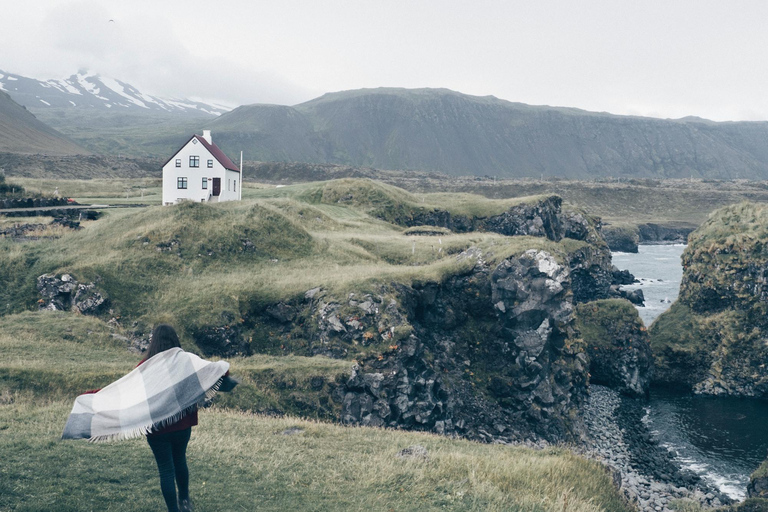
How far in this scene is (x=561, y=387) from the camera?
38719 mm

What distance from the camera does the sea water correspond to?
113 feet

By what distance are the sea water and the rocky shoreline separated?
123 cm

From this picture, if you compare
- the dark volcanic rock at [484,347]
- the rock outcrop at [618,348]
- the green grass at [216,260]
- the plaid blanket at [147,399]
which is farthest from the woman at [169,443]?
the rock outcrop at [618,348]

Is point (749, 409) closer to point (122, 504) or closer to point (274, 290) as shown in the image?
point (274, 290)

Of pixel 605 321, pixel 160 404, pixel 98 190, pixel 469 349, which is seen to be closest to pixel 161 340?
pixel 160 404

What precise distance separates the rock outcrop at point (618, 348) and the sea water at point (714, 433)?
238cm

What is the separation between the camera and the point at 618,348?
49906 mm

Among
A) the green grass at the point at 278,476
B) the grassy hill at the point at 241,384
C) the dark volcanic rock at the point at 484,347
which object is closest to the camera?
the green grass at the point at 278,476

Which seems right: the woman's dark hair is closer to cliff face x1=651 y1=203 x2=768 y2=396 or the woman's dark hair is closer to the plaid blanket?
the plaid blanket

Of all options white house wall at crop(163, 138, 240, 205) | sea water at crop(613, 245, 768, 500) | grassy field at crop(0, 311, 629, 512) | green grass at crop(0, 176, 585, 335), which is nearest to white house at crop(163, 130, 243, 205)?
white house wall at crop(163, 138, 240, 205)

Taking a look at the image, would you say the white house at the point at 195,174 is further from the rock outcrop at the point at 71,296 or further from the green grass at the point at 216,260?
the rock outcrop at the point at 71,296

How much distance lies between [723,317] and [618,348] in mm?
12466

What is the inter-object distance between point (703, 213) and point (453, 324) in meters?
179

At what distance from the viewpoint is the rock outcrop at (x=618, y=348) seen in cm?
4847
